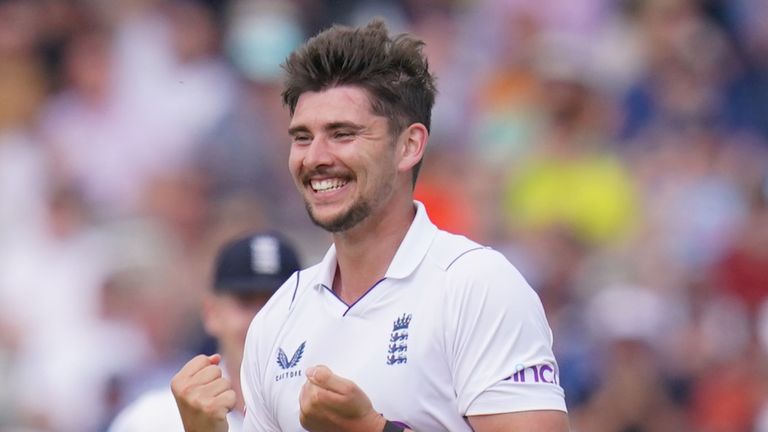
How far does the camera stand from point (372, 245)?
15.4 ft

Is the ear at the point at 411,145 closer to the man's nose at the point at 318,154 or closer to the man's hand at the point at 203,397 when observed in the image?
the man's nose at the point at 318,154

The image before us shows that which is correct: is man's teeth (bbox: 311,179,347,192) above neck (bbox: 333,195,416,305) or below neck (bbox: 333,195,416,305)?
above

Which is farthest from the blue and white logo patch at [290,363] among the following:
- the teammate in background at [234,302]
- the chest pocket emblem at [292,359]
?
the teammate in background at [234,302]

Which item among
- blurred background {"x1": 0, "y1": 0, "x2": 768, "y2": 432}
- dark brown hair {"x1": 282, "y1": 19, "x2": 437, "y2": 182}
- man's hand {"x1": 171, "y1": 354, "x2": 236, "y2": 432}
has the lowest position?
man's hand {"x1": 171, "y1": 354, "x2": 236, "y2": 432}

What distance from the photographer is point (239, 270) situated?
645 cm

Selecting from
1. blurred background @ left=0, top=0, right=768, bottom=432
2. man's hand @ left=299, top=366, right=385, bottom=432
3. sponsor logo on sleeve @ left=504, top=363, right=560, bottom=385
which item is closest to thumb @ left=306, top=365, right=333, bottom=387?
man's hand @ left=299, top=366, right=385, bottom=432

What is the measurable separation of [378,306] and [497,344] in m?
0.42

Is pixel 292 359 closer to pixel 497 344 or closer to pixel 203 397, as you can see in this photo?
pixel 203 397

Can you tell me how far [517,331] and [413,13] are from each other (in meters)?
7.74

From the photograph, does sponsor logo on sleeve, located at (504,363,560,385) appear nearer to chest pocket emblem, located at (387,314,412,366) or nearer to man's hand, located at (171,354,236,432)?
chest pocket emblem, located at (387,314,412,366)

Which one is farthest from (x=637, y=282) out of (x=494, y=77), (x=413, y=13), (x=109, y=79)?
(x=109, y=79)

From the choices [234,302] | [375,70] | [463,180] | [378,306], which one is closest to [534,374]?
[378,306]

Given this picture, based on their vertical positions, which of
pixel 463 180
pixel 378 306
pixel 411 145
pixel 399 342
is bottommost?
pixel 399 342

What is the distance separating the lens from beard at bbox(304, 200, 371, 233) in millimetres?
4586
